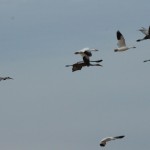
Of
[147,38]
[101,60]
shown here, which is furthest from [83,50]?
[147,38]

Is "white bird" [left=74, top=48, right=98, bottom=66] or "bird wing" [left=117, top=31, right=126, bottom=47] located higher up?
"bird wing" [left=117, top=31, right=126, bottom=47]

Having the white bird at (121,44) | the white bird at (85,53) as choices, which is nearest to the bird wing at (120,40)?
the white bird at (121,44)

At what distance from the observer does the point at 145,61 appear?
5888cm

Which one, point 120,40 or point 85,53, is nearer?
point 85,53

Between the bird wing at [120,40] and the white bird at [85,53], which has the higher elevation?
the bird wing at [120,40]

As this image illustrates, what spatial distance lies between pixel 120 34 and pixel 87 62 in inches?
229

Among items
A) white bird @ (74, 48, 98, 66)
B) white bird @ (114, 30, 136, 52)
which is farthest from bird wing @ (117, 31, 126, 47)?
white bird @ (74, 48, 98, 66)

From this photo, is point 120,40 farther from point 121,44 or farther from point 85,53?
point 85,53

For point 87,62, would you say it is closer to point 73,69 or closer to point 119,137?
point 73,69

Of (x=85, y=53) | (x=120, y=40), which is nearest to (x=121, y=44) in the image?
(x=120, y=40)

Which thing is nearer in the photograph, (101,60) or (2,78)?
(101,60)

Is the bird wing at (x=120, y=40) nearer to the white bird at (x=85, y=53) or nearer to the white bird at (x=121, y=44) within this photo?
the white bird at (x=121, y=44)

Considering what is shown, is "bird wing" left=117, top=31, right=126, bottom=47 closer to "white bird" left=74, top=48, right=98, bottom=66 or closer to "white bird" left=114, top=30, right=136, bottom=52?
"white bird" left=114, top=30, right=136, bottom=52

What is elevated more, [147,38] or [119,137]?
[147,38]
